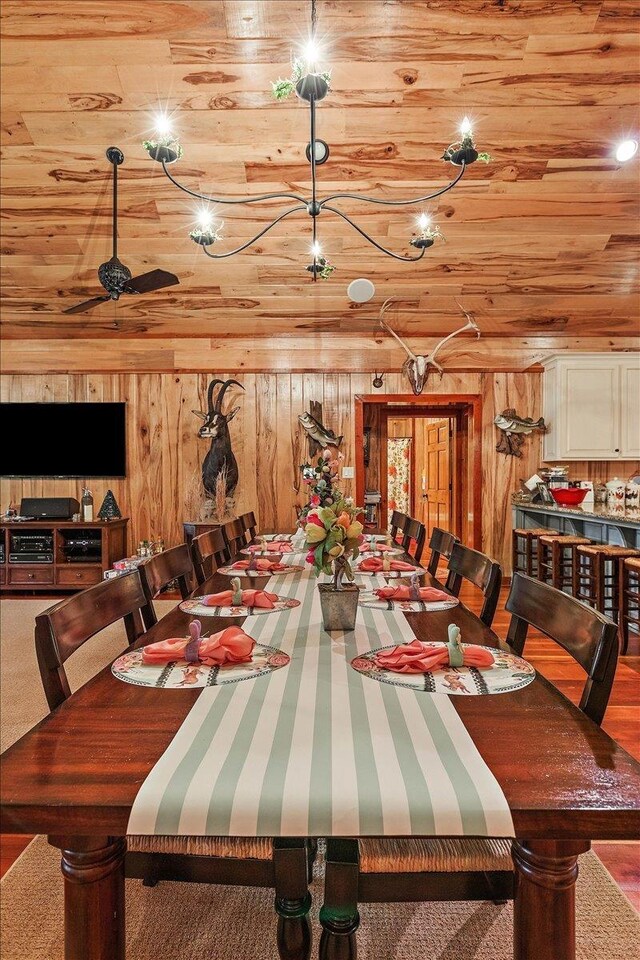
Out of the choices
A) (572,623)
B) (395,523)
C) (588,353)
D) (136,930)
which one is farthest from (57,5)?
(588,353)

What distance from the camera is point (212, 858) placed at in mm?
1172

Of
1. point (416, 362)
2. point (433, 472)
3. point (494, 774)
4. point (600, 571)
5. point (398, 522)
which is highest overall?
point (416, 362)

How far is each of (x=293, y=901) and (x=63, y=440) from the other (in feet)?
19.9

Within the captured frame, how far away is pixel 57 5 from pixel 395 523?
3.74 m

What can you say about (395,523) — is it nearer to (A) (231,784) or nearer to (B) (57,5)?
(A) (231,784)

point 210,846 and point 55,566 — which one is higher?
point 210,846

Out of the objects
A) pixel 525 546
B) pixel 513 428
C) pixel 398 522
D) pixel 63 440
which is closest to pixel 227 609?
pixel 398 522

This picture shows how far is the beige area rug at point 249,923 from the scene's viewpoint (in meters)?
1.47

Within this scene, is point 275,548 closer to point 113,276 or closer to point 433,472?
point 113,276

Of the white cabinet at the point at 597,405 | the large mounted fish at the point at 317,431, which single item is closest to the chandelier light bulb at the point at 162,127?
the large mounted fish at the point at 317,431

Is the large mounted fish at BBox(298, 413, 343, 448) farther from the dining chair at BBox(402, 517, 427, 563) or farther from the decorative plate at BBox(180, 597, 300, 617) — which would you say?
the decorative plate at BBox(180, 597, 300, 617)

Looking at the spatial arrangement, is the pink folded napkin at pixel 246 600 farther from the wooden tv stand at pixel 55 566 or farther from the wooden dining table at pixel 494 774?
the wooden tv stand at pixel 55 566

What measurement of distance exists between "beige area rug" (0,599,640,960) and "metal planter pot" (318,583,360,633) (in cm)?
76

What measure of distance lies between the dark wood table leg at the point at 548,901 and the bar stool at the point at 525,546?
4.71 meters
